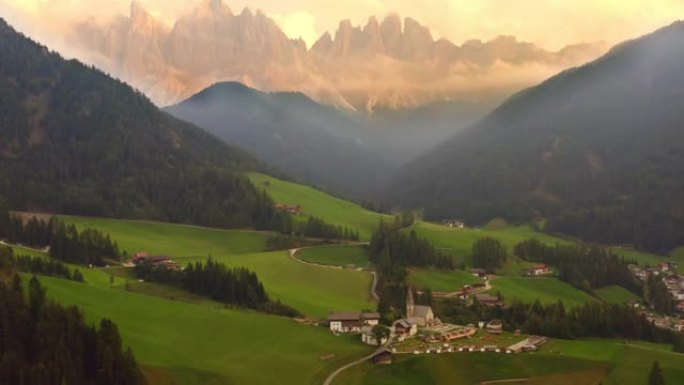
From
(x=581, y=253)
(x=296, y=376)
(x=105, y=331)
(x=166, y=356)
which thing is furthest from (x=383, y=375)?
(x=581, y=253)

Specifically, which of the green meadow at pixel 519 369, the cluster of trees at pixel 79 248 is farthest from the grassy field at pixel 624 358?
A: the cluster of trees at pixel 79 248

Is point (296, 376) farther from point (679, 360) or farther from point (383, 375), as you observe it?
point (679, 360)

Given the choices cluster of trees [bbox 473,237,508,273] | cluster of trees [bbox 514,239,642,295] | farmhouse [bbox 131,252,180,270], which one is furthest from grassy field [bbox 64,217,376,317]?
cluster of trees [bbox 514,239,642,295]

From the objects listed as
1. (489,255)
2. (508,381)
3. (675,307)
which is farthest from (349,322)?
(675,307)

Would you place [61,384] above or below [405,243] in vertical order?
below

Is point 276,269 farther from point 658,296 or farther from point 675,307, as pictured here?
point 675,307

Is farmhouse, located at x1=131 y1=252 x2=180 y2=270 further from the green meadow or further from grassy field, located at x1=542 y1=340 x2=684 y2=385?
grassy field, located at x1=542 y1=340 x2=684 y2=385
